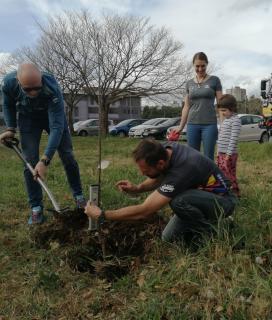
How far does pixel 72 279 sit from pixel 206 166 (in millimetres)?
1266

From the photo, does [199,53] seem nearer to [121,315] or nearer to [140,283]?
[140,283]

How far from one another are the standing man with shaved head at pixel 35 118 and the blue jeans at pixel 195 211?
1.39 metres

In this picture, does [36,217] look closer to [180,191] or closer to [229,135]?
[180,191]

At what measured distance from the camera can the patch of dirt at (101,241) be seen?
3.22m

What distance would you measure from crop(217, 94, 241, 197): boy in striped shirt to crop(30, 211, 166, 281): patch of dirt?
5.01ft

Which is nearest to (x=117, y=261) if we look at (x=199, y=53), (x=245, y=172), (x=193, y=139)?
(x=193, y=139)

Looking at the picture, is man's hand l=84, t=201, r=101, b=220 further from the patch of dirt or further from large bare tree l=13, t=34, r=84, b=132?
large bare tree l=13, t=34, r=84, b=132

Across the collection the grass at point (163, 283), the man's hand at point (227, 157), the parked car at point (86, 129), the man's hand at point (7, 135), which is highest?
the man's hand at point (7, 135)

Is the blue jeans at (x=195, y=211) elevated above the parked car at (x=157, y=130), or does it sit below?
above

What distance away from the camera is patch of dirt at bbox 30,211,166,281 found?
10.6 ft

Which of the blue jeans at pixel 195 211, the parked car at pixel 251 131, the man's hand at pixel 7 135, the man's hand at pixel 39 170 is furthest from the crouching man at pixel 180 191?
the parked car at pixel 251 131

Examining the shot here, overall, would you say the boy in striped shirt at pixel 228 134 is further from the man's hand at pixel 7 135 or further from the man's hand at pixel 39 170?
the man's hand at pixel 7 135

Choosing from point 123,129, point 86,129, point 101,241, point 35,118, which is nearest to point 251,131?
point 123,129

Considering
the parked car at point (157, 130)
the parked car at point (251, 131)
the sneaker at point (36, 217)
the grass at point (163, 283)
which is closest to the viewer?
the grass at point (163, 283)
